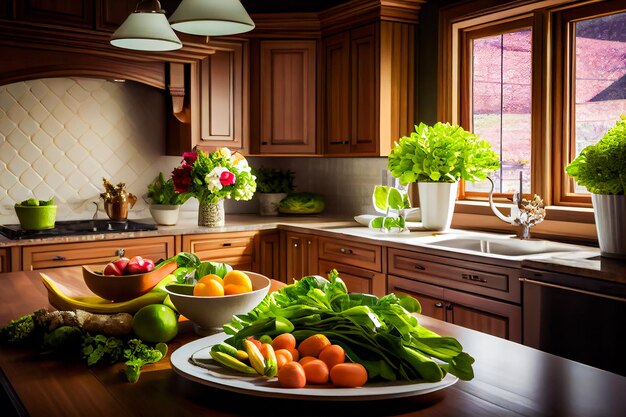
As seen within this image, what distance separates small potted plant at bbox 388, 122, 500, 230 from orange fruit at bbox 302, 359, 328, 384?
263 centimetres

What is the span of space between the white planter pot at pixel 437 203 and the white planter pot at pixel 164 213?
156 centimetres

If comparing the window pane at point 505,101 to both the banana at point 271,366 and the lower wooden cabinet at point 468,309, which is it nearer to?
the lower wooden cabinet at point 468,309

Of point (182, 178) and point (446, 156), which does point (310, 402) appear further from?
point (182, 178)

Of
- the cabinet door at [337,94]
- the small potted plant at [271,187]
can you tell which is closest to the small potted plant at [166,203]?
the small potted plant at [271,187]

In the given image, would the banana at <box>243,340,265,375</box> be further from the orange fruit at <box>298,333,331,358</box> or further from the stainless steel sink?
the stainless steel sink

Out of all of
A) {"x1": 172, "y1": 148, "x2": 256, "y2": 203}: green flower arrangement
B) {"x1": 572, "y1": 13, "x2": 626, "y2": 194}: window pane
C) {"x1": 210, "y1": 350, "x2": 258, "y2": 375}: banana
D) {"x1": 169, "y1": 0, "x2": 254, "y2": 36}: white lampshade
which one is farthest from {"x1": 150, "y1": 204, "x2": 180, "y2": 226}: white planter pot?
{"x1": 210, "y1": 350, "x2": 258, "y2": 375}: banana

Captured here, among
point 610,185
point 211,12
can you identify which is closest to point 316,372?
point 211,12

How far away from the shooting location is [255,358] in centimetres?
118

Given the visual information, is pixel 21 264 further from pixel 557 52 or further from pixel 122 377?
pixel 557 52

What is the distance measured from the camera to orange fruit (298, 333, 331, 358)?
1.20 meters

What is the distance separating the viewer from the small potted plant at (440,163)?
3645 mm

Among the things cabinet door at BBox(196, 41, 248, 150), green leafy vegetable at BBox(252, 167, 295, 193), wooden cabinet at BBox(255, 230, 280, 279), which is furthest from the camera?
green leafy vegetable at BBox(252, 167, 295, 193)

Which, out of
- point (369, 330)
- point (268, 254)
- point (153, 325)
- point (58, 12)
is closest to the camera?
point (369, 330)

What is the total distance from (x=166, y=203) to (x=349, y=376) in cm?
329
